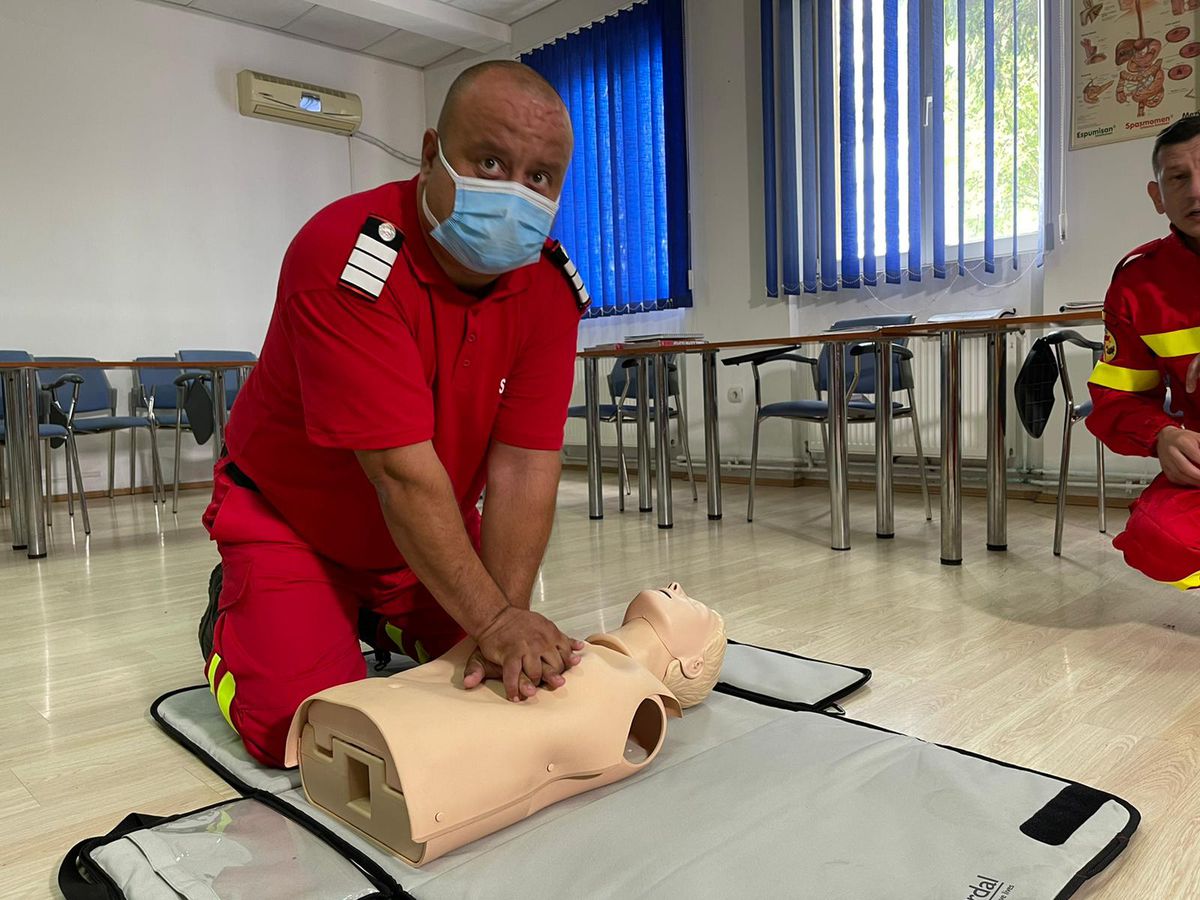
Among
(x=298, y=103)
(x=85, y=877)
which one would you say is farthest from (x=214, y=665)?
(x=298, y=103)

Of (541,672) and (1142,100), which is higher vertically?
(1142,100)

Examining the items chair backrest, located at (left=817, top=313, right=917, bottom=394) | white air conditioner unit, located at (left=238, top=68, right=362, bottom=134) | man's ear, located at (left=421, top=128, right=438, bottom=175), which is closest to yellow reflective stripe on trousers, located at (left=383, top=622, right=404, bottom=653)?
man's ear, located at (left=421, top=128, right=438, bottom=175)

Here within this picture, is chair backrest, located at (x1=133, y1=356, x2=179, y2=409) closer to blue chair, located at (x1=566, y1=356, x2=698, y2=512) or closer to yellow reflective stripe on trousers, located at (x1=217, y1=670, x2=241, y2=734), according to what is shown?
blue chair, located at (x1=566, y1=356, x2=698, y2=512)

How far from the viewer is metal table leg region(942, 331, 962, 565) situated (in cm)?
260

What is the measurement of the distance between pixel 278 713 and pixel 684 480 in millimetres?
4149

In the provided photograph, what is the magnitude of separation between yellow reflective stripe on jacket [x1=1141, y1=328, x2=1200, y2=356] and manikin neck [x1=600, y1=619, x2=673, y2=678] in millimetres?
1209

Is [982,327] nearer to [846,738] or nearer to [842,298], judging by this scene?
[846,738]

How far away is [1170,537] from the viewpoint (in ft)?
5.60

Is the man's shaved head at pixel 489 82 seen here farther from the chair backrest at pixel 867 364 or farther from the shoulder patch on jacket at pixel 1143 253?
the chair backrest at pixel 867 364

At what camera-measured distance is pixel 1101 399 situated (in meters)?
1.90

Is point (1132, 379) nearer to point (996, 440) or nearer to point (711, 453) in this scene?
point (996, 440)

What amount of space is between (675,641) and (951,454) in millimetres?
1594

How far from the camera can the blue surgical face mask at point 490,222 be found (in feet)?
3.68

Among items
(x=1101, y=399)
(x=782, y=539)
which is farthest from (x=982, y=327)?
(x=782, y=539)
